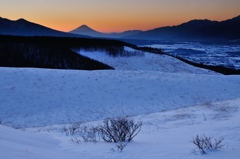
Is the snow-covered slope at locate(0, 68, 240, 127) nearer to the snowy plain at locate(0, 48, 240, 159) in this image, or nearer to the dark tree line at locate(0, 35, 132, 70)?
the snowy plain at locate(0, 48, 240, 159)

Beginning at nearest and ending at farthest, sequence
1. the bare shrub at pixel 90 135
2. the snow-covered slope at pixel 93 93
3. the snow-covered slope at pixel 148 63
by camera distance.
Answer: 1. the bare shrub at pixel 90 135
2. the snow-covered slope at pixel 93 93
3. the snow-covered slope at pixel 148 63

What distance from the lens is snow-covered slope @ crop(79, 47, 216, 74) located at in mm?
74688

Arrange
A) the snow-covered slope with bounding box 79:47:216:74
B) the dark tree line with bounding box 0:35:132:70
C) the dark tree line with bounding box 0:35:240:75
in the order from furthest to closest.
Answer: the dark tree line with bounding box 0:35:240:75 < the dark tree line with bounding box 0:35:132:70 < the snow-covered slope with bounding box 79:47:216:74

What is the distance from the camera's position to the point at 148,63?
81.8 metres

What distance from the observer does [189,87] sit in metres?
32.0

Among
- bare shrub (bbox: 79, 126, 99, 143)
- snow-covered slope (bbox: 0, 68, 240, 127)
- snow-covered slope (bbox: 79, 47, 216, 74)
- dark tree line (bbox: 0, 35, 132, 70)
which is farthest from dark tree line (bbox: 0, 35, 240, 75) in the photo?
bare shrub (bbox: 79, 126, 99, 143)

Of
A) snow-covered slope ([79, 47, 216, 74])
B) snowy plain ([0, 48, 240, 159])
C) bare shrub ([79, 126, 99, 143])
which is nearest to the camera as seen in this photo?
bare shrub ([79, 126, 99, 143])

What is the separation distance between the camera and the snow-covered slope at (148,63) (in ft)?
245

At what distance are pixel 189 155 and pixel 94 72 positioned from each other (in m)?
28.4

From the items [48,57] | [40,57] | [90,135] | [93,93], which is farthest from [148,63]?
[90,135]

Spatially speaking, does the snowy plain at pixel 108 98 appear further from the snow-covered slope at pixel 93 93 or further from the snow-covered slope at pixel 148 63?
the snow-covered slope at pixel 148 63

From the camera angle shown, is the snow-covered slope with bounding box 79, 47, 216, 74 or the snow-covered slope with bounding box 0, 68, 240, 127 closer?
the snow-covered slope with bounding box 0, 68, 240, 127

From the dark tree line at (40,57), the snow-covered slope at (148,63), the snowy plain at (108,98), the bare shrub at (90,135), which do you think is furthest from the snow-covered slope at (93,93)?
the dark tree line at (40,57)

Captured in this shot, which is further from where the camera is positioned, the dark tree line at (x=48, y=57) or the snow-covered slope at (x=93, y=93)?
the dark tree line at (x=48, y=57)
